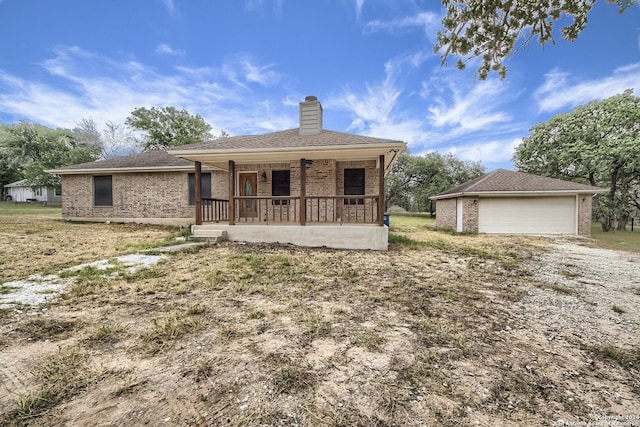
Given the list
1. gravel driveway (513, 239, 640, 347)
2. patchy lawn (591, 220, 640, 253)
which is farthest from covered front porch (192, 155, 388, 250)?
patchy lawn (591, 220, 640, 253)

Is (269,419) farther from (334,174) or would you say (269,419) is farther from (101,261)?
(334,174)

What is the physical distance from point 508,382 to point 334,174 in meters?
8.30

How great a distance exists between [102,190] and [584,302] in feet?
57.2

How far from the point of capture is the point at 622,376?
227 cm

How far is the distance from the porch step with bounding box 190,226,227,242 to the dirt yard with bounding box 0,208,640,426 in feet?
10.7

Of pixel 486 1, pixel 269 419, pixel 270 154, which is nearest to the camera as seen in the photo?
pixel 269 419

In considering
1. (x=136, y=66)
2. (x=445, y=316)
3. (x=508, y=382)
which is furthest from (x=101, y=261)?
(x=136, y=66)

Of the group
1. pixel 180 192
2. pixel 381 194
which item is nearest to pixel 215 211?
pixel 180 192

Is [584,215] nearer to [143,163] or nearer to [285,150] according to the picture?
[285,150]

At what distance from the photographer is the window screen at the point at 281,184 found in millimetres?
10453

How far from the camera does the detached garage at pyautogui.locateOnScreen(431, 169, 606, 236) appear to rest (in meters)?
13.5

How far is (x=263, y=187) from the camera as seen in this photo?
10.6 metres

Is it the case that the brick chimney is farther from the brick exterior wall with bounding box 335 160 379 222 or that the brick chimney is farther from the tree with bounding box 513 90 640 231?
the tree with bounding box 513 90 640 231

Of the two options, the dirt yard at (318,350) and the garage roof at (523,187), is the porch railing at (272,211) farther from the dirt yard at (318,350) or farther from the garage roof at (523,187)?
the garage roof at (523,187)
